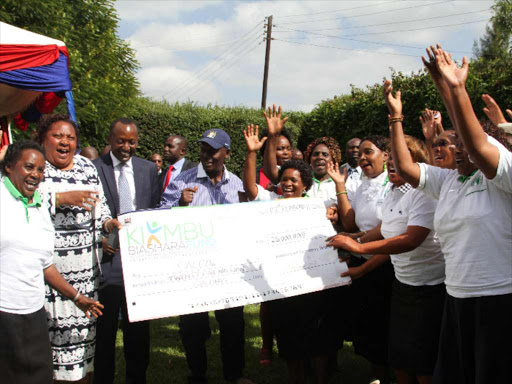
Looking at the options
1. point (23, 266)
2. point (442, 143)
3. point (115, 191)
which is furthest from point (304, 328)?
point (23, 266)

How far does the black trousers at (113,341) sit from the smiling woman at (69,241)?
0.29 meters

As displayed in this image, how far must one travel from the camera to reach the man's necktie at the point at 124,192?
4066 mm

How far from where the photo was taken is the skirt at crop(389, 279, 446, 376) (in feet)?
10.2

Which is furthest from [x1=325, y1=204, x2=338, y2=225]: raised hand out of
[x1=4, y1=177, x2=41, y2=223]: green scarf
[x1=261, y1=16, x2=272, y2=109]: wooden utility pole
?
[x1=261, y1=16, x2=272, y2=109]: wooden utility pole

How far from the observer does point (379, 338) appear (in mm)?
3836

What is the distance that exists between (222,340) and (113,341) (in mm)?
1011

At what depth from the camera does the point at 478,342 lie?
248cm

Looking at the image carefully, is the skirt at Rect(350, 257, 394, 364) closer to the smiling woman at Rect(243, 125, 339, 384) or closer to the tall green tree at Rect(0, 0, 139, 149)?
the smiling woman at Rect(243, 125, 339, 384)

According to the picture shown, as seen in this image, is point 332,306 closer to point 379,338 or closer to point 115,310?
point 379,338

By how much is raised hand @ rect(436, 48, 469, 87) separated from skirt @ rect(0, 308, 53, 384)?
9.34 ft

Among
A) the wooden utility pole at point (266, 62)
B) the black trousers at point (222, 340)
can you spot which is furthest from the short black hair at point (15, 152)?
the wooden utility pole at point (266, 62)

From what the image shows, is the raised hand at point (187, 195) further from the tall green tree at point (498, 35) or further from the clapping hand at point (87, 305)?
the tall green tree at point (498, 35)

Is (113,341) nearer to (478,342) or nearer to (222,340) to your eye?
(222,340)

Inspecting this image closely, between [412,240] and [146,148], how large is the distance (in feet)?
43.6
